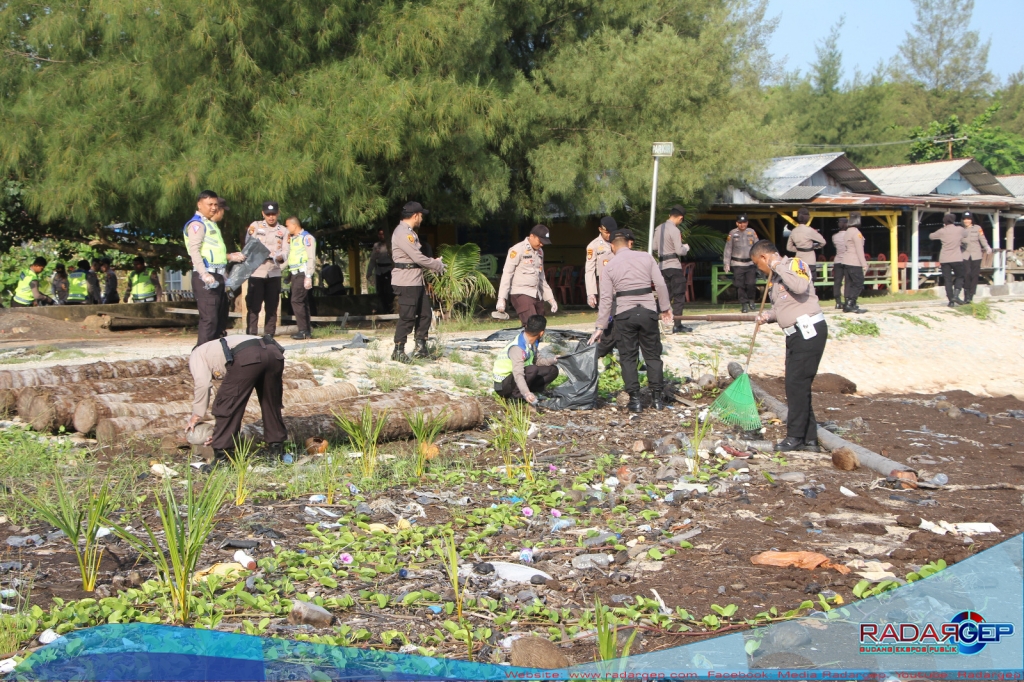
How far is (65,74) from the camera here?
47.6 feet

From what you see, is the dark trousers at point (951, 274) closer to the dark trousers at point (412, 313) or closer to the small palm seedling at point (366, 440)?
the dark trousers at point (412, 313)

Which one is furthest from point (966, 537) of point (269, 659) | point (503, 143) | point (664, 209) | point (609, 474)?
point (664, 209)

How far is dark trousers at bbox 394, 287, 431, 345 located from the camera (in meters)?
10.3

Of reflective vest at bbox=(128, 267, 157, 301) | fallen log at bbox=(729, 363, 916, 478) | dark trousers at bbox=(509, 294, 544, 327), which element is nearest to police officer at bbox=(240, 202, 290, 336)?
dark trousers at bbox=(509, 294, 544, 327)

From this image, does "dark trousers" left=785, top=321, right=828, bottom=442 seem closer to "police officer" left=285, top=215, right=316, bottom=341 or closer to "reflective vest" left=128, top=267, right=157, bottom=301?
"police officer" left=285, top=215, right=316, bottom=341

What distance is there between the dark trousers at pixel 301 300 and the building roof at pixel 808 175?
1523 centimetres

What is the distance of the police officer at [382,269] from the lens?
17.4 metres

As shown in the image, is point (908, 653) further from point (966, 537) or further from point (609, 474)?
point (609, 474)

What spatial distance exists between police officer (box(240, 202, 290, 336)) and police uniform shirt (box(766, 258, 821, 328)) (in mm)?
5961

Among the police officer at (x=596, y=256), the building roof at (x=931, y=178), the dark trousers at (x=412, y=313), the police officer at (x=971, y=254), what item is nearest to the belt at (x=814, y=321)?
the police officer at (x=596, y=256)

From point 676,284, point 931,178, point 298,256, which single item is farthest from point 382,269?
point 931,178

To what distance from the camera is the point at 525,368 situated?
30.7 ft

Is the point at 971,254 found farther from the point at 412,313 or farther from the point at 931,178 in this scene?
the point at 931,178

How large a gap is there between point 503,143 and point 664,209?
3.83 meters
